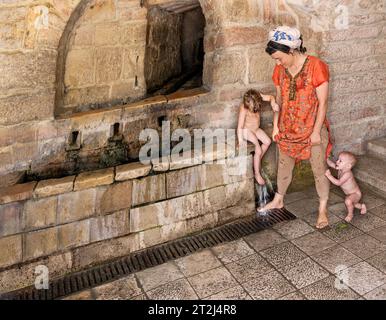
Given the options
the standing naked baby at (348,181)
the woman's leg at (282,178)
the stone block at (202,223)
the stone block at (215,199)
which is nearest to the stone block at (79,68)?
the stone block at (215,199)

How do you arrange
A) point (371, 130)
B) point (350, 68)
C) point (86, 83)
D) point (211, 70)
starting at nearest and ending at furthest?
1. point (86, 83)
2. point (211, 70)
3. point (350, 68)
4. point (371, 130)

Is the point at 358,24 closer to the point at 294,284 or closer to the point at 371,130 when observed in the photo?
the point at 371,130

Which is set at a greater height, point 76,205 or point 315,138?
point 315,138

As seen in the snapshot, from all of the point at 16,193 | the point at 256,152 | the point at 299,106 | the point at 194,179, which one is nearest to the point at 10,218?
the point at 16,193

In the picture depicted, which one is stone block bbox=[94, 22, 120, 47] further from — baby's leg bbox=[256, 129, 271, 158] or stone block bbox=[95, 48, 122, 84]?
baby's leg bbox=[256, 129, 271, 158]

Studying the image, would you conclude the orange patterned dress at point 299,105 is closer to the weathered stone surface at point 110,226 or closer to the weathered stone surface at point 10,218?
the weathered stone surface at point 110,226

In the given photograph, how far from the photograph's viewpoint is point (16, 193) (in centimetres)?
330

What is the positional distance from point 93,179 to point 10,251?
0.94 meters

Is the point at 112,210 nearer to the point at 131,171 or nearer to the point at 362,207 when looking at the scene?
the point at 131,171

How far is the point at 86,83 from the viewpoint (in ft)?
13.2

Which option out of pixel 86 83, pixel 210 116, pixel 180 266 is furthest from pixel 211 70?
pixel 180 266

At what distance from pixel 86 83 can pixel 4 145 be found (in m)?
1.05

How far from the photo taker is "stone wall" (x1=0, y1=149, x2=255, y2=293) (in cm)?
336

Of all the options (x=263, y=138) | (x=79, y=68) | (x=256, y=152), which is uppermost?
(x=79, y=68)
